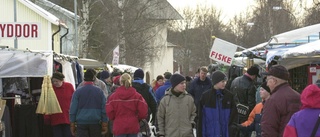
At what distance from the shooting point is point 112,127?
1257 cm

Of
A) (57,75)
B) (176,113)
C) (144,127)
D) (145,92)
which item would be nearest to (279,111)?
(176,113)

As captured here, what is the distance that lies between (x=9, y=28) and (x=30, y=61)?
3973 mm

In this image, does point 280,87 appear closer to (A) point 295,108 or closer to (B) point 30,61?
(A) point 295,108

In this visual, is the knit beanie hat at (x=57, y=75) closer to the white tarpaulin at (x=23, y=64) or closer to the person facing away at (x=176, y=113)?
the white tarpaulin at (x=23, y=64)

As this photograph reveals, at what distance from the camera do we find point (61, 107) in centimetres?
1375

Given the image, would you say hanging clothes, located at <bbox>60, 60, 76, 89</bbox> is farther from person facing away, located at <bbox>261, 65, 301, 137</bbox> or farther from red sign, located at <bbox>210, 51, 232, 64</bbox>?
red sign, located at <bbox>210, 51, 232, 64</bbox>

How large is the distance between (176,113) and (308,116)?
4.39 meters

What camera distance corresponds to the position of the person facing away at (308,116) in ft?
22.7

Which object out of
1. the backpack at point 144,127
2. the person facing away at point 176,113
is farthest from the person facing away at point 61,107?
the person facing away at point 176,113

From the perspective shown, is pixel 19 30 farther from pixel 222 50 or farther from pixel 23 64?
pixel 222 50

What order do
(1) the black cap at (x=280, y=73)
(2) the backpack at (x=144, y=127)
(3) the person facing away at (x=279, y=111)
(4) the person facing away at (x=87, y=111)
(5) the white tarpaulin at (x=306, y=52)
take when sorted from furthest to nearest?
(2) the backpack at (x=144, y=127) < (4) the person facing away at (x=87, y=111) < (5) the white tarpaulin at (x=306, y=52) < (1) the black cap at (x=280, y=73) < (3) the person facing away at (x=279, y=111)

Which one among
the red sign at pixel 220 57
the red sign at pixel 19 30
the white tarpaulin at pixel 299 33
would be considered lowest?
the red sign at pixel 220 57

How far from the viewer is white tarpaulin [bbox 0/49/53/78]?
12391 millimetres

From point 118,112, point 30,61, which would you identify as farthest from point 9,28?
point 118,112
